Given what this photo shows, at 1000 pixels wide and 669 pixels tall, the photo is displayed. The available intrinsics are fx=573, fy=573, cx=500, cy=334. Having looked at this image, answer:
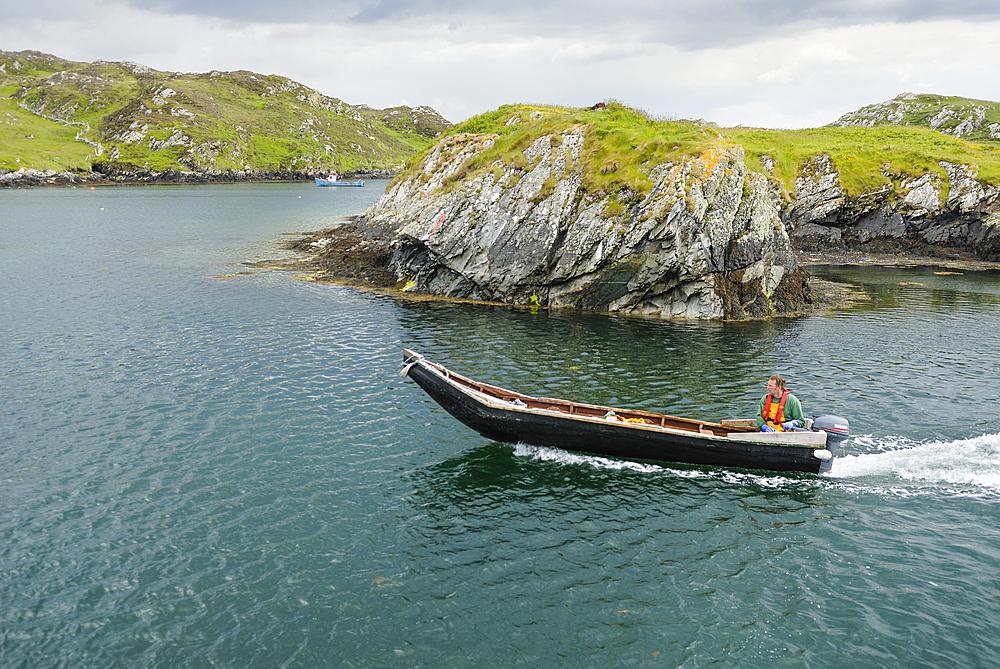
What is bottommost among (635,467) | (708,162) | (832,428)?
(635,467)

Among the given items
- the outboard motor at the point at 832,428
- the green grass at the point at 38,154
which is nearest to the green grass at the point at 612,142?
the outboard motor at the point at 832,428

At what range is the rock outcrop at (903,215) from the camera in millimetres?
69250

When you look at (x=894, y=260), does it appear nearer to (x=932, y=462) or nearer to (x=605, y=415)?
(x=932, y=462)

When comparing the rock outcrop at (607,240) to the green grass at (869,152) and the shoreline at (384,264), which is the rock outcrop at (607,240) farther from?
the green grass at (869,152)

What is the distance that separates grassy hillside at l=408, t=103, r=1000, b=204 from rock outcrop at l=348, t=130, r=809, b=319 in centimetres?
113

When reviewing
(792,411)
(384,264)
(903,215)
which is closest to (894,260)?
(903,215)

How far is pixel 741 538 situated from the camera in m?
17.5

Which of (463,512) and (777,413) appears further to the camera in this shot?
(777,413)

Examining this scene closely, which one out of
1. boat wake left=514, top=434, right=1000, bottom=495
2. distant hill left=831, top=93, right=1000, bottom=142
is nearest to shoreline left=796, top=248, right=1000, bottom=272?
boat wake left=514, top=434, right=1000, bottom=495

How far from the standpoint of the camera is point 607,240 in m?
44.4

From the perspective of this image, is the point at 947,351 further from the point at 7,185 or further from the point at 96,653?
the point at 7,185

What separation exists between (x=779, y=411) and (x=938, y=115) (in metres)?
150

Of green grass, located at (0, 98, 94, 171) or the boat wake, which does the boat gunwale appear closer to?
the boat wake

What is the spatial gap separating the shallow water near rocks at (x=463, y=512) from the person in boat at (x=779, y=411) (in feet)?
6.59
